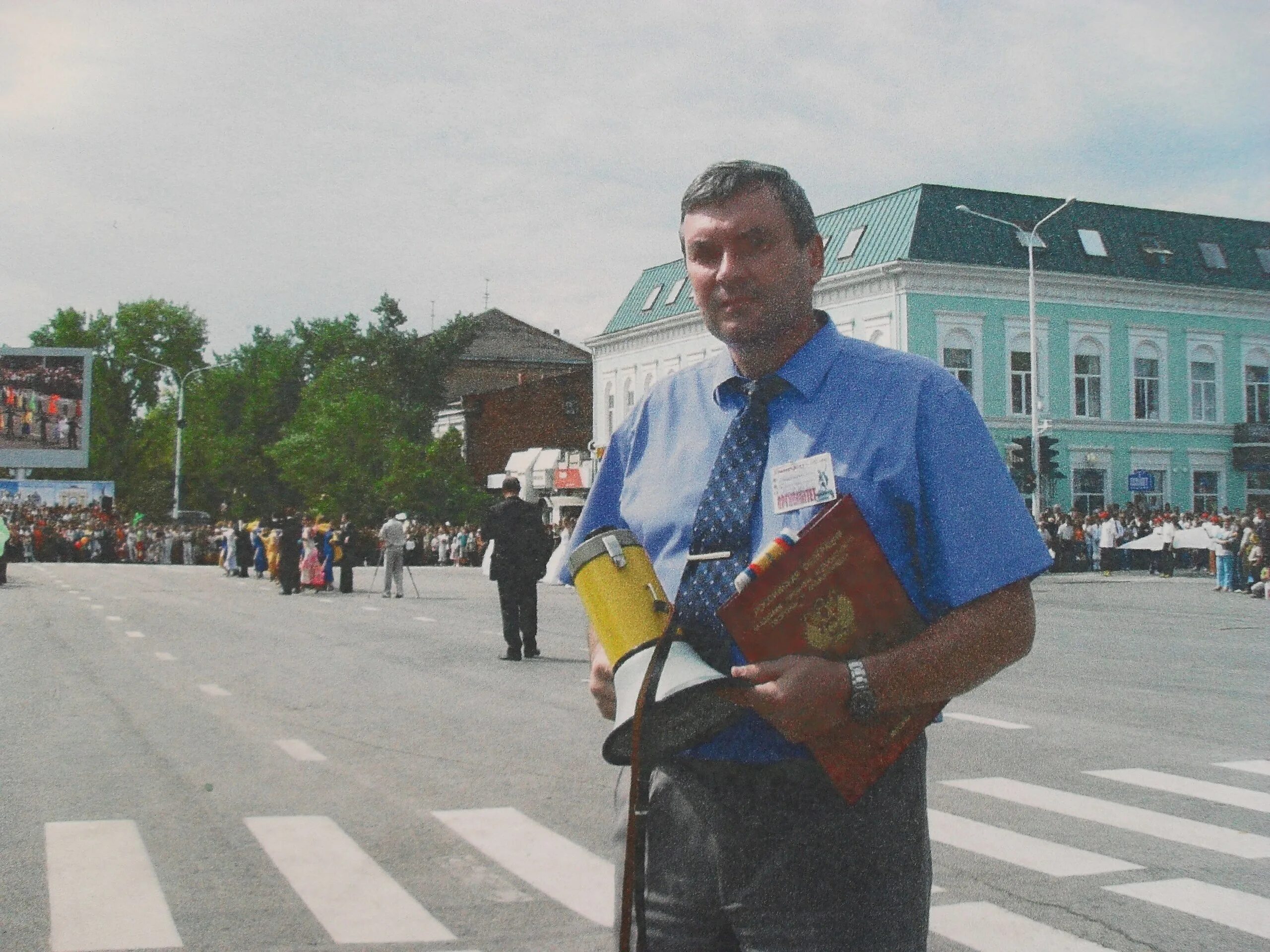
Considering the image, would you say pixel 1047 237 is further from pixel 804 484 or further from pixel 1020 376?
pixel 804 484

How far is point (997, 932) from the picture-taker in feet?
17.4

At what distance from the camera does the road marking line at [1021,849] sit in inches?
247

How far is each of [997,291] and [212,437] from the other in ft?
224

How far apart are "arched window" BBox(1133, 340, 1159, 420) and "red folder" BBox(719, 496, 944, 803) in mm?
54923

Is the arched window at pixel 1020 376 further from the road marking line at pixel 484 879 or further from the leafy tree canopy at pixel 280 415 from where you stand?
the road marking line at pixel 484 879

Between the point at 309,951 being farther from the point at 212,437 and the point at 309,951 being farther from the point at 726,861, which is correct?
the point at 212,437

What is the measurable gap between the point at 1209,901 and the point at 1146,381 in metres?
52.0

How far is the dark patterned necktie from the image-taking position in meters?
2.27

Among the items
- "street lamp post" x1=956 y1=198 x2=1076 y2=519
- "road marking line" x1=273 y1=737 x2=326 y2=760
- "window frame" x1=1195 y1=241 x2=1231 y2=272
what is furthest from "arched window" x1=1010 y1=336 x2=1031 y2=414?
"road marking line" x1=273 y1=737 x2=326 y2=760

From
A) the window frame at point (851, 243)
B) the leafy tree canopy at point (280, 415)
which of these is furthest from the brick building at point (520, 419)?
the window frame at point (851, 243)

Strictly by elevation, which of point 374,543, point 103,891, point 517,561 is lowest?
point 103,891

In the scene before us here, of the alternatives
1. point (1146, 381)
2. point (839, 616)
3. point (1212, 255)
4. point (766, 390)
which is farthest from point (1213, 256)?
point (839, 616)

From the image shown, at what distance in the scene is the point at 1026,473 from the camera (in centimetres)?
3247

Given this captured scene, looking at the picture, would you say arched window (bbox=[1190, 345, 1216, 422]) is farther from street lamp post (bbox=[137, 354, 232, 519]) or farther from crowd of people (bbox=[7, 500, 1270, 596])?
street lamp post (bbox=[137, 354, 232, 519])
